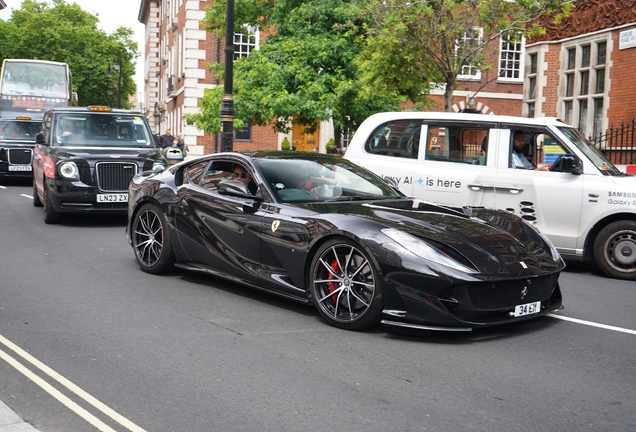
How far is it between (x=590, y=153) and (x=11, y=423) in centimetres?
754

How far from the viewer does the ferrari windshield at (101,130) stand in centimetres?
1395

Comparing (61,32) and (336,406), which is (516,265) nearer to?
(336,406)

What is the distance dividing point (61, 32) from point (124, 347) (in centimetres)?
6976

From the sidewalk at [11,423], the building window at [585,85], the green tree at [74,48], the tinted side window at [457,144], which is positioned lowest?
the sidewalk at [11,423]

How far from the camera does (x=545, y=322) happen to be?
6.46 metres

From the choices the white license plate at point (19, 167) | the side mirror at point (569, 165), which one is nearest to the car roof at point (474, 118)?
the side mirror at point (569, 165)

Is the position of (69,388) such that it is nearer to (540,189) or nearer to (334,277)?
(334,277)

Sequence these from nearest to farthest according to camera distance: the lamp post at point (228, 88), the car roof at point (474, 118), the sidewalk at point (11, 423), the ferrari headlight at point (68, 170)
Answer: the sidewalk at point (11, 423), the car roof at point (474, 118), the ferrari headlight at point (68, 170), the lamp post at point (228, 88)

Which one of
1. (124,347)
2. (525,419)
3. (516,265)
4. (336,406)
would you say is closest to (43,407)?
(124,347)

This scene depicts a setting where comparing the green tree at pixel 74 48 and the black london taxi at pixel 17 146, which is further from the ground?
the green tree at pixel 74 48

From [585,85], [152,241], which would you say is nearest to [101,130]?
[152,241]

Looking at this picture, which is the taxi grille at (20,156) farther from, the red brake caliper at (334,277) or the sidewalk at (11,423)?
the sidewalk at (11,423)

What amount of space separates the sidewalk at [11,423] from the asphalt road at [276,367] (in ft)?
0.28

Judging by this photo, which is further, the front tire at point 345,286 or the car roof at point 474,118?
the car roof at point 474,118
